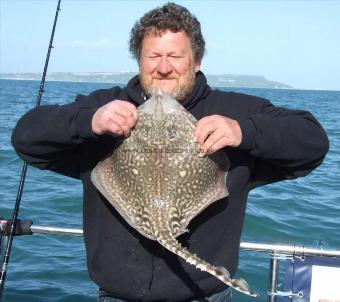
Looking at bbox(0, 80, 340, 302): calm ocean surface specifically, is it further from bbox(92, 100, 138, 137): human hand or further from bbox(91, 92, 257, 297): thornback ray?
bbox(92, 100, 138, 137): human hand

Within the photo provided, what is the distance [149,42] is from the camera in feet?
11.3

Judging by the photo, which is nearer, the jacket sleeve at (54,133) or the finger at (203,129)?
the finger at (203,129)

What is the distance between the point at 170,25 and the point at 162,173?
1.08m

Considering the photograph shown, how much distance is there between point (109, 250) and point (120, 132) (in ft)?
3.06

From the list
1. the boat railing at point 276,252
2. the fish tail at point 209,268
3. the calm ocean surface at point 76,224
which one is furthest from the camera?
the calm ocean surface at point 76,224

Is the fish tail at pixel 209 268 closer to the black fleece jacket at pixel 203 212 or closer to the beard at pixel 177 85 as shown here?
the black fleece jacket at pixel 203 212

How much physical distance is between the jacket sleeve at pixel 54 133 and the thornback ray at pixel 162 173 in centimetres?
31

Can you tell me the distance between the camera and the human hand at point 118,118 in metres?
2.94

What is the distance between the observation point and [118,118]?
2928 millimetres

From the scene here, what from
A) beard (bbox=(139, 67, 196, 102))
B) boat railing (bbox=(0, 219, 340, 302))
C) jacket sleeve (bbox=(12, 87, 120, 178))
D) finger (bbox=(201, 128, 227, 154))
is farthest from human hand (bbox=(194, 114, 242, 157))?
boat railing (bbox=(0, 219, 340, 302))

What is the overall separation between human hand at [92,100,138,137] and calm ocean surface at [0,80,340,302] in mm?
2454

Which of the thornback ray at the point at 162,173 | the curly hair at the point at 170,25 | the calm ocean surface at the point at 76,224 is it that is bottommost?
the calm ocean surface at the point at 76,224

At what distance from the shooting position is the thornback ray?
2.94 metres

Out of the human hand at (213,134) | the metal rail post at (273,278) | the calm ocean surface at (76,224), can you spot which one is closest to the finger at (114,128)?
the human hand at (213,134)
